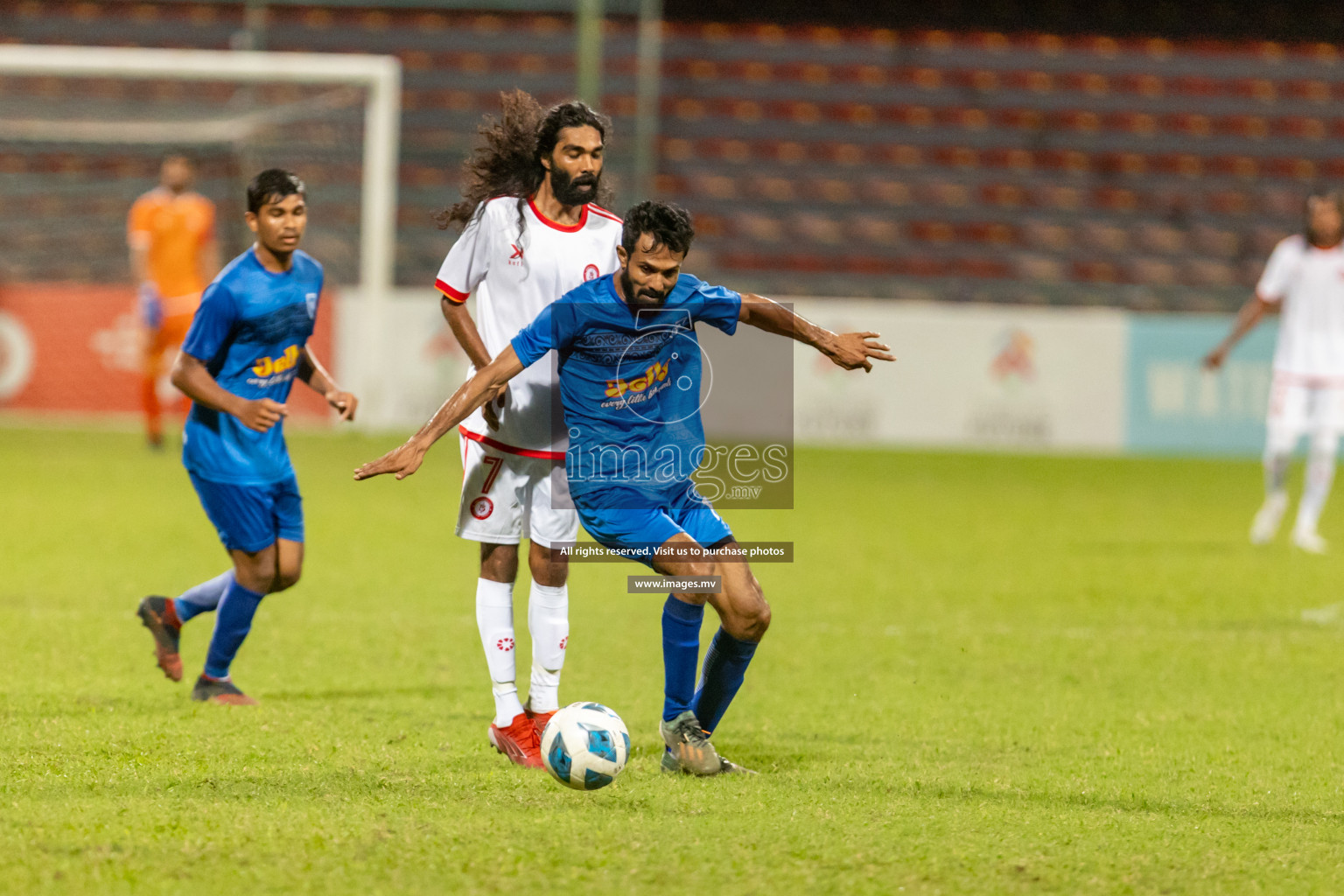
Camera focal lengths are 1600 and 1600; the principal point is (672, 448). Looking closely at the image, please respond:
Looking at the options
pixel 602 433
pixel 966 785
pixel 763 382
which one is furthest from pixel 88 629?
pixel 763 382

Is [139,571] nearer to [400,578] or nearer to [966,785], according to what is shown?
[400,578]

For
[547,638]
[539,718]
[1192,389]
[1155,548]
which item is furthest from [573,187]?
[1192,389]

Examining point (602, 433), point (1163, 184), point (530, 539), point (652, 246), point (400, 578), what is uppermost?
point (1163, 184)

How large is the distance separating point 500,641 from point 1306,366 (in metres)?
7.42

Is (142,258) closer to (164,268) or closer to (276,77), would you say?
(164,268)

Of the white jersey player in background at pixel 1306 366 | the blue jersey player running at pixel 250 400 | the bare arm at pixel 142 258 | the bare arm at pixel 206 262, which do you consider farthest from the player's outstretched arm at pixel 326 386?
the bare arm at pixel 206 262

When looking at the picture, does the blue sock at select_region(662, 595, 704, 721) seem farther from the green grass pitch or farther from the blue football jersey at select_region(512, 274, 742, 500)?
the blue football jersey at select_region(512, 274, 742, 500)

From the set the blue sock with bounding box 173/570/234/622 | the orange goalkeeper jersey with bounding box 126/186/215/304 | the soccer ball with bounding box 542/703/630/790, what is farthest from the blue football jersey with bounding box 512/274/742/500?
the orange goalkeeper jersey with bounding box 126/186/215/304

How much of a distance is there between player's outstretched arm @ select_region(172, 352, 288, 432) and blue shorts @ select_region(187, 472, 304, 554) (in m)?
0.24

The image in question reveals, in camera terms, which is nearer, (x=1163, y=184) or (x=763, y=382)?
(x=763, y=382)

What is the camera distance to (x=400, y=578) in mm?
8422

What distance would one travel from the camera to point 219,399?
5.28 m

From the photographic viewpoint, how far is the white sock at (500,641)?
4.83 m

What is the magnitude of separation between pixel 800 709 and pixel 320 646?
216 centimetres
